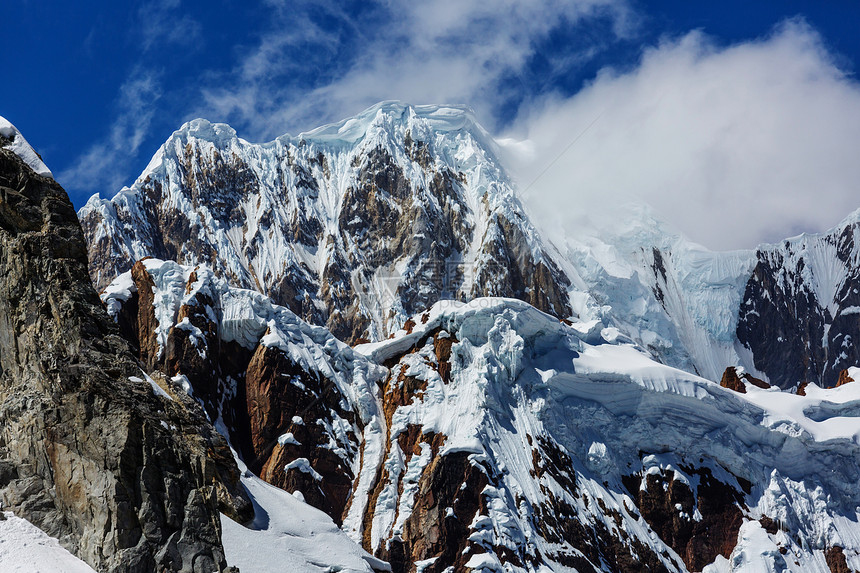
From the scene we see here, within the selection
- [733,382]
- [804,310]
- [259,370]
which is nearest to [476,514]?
[259,370]

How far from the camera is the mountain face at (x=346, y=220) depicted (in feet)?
477

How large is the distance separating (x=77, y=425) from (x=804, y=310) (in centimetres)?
14609

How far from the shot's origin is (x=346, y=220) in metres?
158

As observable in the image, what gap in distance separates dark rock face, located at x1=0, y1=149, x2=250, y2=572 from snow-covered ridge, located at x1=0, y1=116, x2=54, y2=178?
97 centimetres

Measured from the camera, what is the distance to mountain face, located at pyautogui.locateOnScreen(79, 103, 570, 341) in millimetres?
145500

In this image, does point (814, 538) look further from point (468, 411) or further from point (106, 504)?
point (106, 504)

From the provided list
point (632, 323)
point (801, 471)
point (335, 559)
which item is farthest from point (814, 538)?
point (632, 323)

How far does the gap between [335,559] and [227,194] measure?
121305 millimetres

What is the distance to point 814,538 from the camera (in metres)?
81.2

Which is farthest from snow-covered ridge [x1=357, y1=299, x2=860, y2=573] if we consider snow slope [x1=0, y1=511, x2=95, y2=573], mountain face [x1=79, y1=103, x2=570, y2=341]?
mountain face [x1=79, y1=103, x2=570, y2=341]

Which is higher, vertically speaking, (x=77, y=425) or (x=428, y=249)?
(x=428, y=249)

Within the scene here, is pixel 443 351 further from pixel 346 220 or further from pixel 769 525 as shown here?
pixel 346 220

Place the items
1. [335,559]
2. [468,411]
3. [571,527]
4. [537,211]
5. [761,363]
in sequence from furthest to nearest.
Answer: [537,211]
[761,363]
[468,411]
[571,527]
[335,559]

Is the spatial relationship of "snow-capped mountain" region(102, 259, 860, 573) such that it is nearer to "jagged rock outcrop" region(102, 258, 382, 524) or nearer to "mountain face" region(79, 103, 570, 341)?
"jagged rock outcrop" region(102, 258, 382, 524)
